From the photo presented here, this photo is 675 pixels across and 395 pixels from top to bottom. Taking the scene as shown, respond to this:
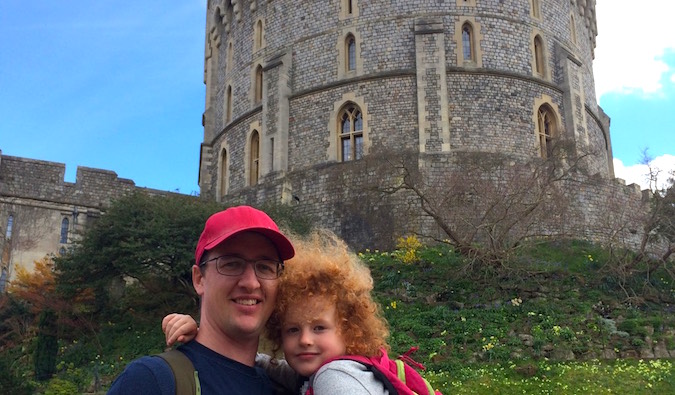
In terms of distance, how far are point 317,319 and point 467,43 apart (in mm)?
20657

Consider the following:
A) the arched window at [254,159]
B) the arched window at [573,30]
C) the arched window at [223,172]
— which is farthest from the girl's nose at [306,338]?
the arched window at [573,30]

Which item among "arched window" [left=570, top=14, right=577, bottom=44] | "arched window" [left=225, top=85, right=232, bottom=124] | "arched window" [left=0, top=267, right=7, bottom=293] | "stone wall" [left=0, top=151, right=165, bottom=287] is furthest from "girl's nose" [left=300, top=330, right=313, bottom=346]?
"arched window" [left=570, top=14, right=577, bottom=44]

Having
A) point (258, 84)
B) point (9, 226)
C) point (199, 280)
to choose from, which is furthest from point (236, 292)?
point (9, 226)

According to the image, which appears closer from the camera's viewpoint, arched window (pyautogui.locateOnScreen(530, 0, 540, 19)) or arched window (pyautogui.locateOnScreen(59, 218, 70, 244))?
arched window (pyautogui.locateOnScreen(530, 0, 540, 19))

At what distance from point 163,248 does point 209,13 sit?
61.6 feet

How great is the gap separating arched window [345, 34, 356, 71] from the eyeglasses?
66.2 feet

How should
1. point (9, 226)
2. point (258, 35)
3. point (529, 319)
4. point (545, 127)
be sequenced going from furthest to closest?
point (258, 35) < point (9, 226) < point (545, 127) < point (529, 319)

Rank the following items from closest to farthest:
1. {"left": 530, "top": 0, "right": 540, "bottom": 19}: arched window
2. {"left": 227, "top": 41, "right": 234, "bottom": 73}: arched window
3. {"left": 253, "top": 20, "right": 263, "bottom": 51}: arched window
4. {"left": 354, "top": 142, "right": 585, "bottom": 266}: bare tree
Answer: {"left": 354, "top": 142, "right": 585, "bottom": 266}: bare tree
{"left": 530, "top": 0, "right": 540, "bottom": 19}: arched window
{"left": 253, "top": 20, "right": 263, "bottom": 51}: arched window
{"left": 227, "top": 41, "right": 234, "bottom": 73}: arched window

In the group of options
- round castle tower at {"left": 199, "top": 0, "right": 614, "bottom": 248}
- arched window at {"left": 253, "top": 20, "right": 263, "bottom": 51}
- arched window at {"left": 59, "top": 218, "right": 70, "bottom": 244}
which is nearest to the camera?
round castle tower at {"left": 199, "top": 0, "right": 614, "bottom": 248}

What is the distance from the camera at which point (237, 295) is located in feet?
8.00

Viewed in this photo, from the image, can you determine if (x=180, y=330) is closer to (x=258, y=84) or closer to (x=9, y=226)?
(x=258, y=84)

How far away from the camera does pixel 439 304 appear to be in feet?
43.4

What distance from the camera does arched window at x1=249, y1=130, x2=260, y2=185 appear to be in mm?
23875

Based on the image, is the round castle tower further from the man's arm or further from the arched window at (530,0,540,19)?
the man's arm
